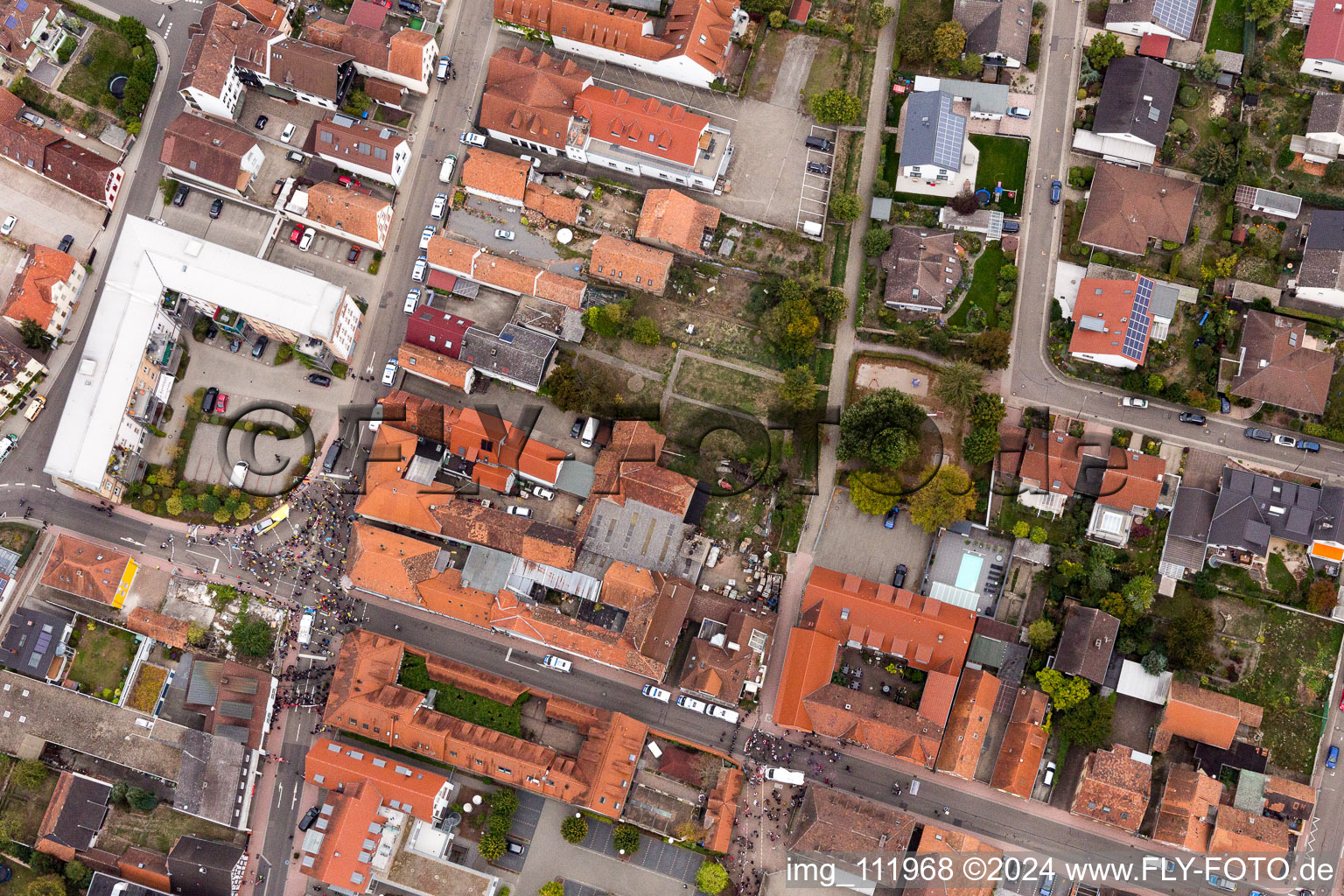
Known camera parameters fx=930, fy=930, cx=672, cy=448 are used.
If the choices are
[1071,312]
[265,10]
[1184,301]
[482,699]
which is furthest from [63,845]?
[1184,301]

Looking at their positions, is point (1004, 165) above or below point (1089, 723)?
above

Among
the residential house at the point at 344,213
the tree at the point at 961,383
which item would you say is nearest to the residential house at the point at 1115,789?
the tree at the point at 961,383

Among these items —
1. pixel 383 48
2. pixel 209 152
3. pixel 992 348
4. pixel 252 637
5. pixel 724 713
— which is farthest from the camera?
pixel 383 48

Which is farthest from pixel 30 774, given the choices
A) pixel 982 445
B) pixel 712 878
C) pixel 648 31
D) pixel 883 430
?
pixel 982 445

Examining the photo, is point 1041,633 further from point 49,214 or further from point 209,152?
point 49,214

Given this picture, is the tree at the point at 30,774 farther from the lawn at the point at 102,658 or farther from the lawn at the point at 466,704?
the lawn at the point at 466,704

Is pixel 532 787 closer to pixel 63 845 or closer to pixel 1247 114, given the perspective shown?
pixel 63 845
